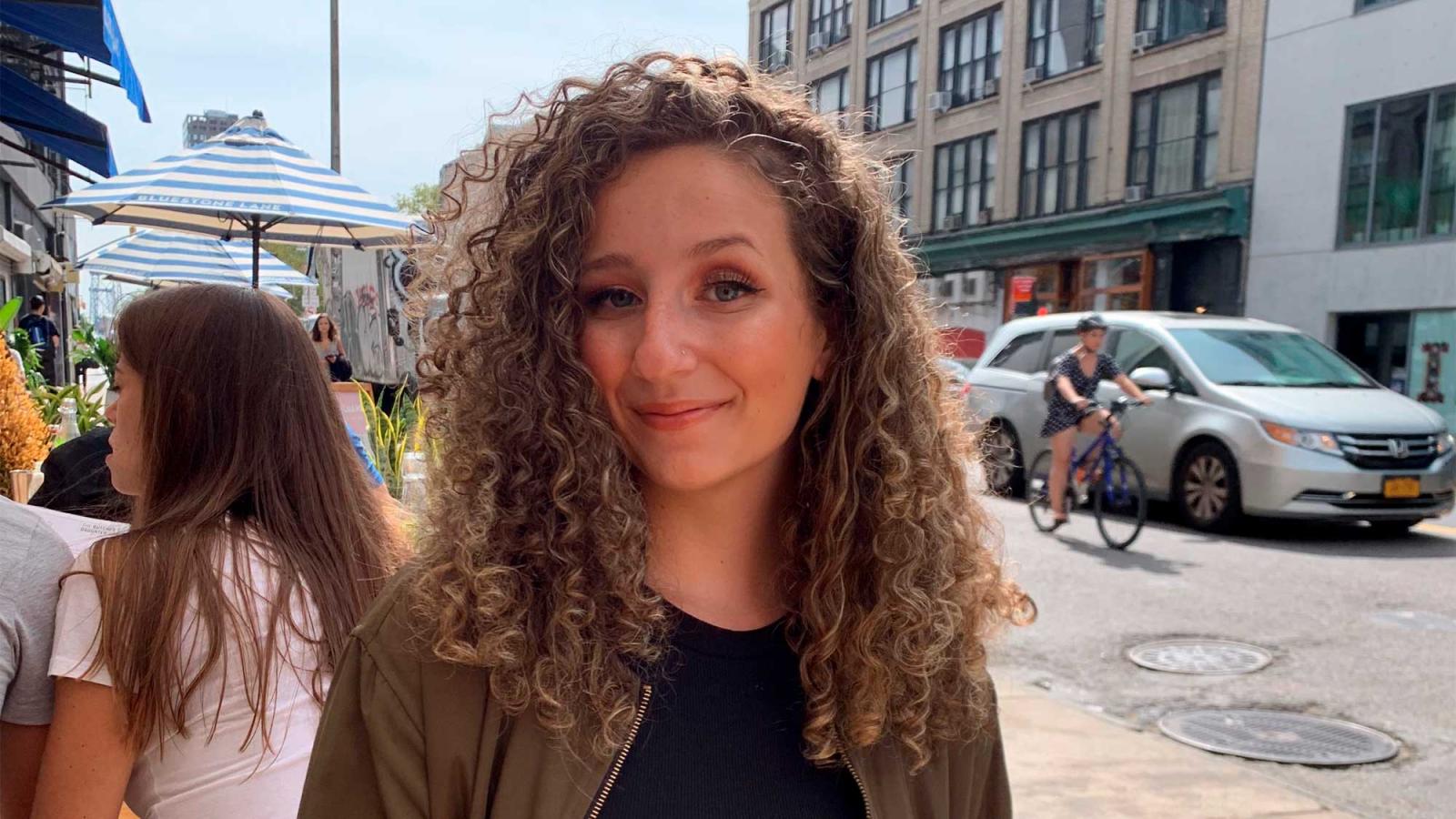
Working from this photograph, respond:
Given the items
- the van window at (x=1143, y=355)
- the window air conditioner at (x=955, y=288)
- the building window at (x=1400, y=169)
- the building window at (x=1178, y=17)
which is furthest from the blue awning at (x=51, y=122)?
the window air conditioner at (x=955, y=288)

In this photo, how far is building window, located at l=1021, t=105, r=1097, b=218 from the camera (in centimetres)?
2444

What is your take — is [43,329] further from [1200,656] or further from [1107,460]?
[1200,656]

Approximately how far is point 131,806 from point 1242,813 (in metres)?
3.47

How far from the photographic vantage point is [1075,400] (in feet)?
28.9

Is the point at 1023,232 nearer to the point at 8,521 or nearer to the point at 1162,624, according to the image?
the point at 1162,624

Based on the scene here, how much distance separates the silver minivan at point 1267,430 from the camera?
8367 mm

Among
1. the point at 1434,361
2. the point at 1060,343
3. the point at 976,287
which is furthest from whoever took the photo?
the point at 976,287

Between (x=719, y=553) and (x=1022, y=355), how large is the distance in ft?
33.8

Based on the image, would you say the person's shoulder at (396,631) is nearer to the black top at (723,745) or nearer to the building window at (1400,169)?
the black top at (723,745)

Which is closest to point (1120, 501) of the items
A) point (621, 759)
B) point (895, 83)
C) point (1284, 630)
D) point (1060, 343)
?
point (1284, 630)

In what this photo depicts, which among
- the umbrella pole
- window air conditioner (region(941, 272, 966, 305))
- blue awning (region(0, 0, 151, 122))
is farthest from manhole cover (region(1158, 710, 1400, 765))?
window air conditioner (region(941, 272, 966, 305))

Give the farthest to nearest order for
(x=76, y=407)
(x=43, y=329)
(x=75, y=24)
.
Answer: (x=43, y=329)
(x=76, y=407)
(x=75, y=24)

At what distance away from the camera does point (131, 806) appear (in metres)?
1.96

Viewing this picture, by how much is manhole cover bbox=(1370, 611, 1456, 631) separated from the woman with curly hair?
18.6 ft
